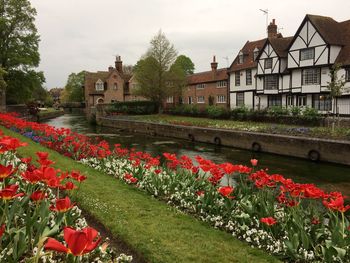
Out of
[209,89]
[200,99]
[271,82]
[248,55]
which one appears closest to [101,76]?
[200,99]

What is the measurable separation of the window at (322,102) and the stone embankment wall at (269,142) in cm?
1146

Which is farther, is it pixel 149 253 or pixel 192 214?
pixel 192 214

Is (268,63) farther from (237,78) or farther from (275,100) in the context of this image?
(237,78)

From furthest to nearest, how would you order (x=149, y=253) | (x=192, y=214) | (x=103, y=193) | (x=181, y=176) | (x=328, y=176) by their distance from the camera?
(x=328, y=176) → (x=181, y=176) → (x=103, y=193) → (x=192, y=214) → (x=149, y=253)

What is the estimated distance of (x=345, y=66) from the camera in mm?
31703

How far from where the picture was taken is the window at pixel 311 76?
3439 cm

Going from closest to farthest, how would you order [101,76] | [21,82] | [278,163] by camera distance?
[278,163] → [21,82] → [101,76]

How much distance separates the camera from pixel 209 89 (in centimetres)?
5266

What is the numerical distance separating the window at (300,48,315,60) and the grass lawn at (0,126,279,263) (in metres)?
30.9

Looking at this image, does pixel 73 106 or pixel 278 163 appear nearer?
pixel 278 163

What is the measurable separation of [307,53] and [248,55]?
1133 centimetres

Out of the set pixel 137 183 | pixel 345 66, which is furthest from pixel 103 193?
pixel 345 66

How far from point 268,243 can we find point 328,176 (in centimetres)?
1298

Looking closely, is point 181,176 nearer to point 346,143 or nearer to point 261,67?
point 346,143
